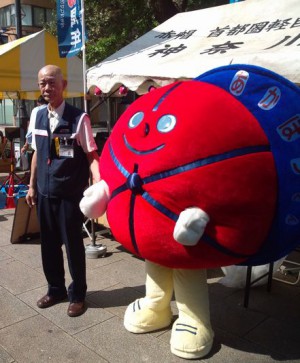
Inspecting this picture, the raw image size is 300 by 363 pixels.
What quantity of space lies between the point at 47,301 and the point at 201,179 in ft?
6.94

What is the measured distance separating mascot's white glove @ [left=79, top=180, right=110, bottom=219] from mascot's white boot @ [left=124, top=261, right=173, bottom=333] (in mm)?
646

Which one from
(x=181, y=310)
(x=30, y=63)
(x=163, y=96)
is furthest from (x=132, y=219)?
(x=30, y=63)

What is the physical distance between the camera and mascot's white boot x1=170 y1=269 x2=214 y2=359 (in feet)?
9.64

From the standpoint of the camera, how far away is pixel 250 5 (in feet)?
17.7

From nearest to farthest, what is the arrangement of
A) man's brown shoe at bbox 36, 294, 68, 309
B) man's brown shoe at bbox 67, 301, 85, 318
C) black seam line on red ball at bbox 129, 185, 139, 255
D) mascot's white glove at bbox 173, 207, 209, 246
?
1. mascot's white glove at bbox 173, 207, 209, 246
2. black seam line on red ball at bbox 129, 185, 139, 255
3. man's brown shoe at bbox 67, 301, 85, 318
4. man's brown shoe at bbox 36, 294, 68, 309

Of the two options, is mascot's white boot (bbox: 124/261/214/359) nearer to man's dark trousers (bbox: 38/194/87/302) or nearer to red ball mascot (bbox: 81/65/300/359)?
red ball mascot (bbox: 81/65/300/359)

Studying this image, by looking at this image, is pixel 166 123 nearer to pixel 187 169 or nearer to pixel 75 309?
pixel 187 169

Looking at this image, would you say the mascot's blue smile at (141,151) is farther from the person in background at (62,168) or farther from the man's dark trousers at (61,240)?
the man's dark trousers at (61,240)

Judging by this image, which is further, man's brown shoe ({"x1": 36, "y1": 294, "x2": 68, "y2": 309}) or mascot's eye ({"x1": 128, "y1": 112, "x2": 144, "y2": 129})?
man's brown shoe ({"x1": 36, "y1": 294, "x2": 68, "y2": 309})

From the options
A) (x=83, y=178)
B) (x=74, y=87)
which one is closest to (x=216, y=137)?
(x=83, y=178)

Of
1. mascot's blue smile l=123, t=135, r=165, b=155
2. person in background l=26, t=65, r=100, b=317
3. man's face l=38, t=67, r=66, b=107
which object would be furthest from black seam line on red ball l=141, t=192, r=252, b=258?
man's face l=38, t=67, r=66, b=107

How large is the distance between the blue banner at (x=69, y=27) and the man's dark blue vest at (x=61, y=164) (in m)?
1.77

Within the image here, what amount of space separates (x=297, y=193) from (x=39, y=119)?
7.20 ft

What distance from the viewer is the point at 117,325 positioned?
3.42 m
